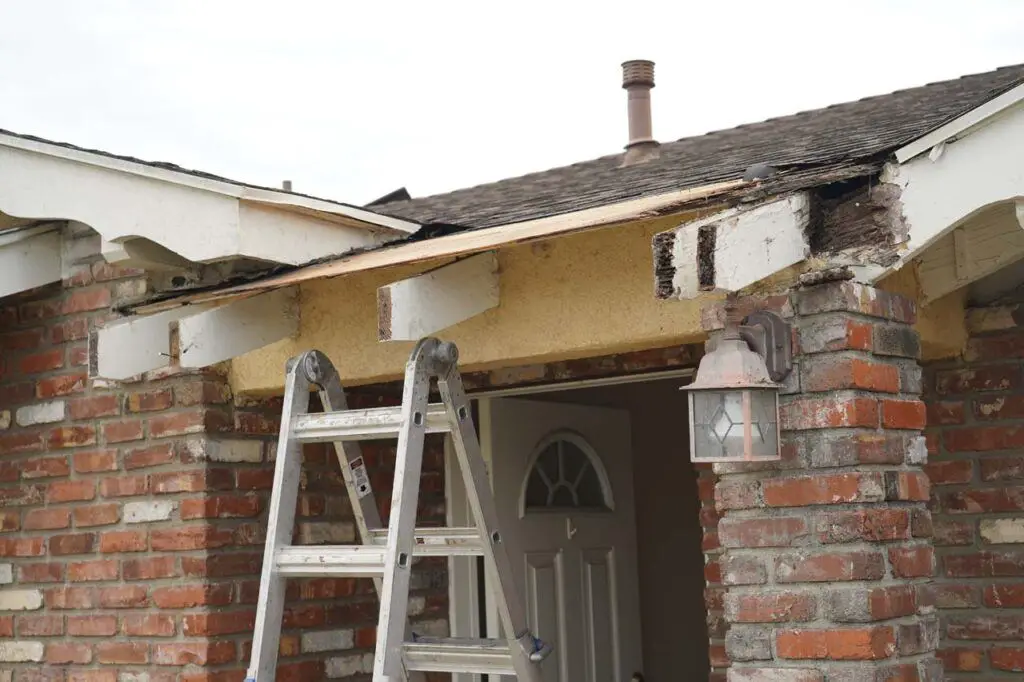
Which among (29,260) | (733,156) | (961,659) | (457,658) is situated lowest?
(961,659)

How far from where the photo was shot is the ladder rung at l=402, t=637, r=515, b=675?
3.73m

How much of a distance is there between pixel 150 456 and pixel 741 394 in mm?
2442

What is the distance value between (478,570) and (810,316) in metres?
2.54

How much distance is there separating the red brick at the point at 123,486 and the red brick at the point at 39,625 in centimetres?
53

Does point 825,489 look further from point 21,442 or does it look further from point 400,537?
point 21,442

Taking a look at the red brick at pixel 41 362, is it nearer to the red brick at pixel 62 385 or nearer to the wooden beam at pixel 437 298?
the red brick at pixel 62 385

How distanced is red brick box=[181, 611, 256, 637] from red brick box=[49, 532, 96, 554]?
569mm

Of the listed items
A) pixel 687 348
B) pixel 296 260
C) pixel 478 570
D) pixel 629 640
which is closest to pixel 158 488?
pixel 296 260

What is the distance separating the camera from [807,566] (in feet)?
10.9

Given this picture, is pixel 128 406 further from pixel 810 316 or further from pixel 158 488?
pixel 810 316

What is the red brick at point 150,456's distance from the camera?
4777 mm

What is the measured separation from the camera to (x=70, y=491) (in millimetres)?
5039

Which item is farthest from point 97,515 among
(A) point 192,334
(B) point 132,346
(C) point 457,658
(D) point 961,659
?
Answer: (D) point 961,659

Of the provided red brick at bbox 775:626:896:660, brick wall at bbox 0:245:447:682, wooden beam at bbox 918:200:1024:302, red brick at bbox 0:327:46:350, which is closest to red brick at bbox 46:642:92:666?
brick wall at bbox 0:245:447:682
